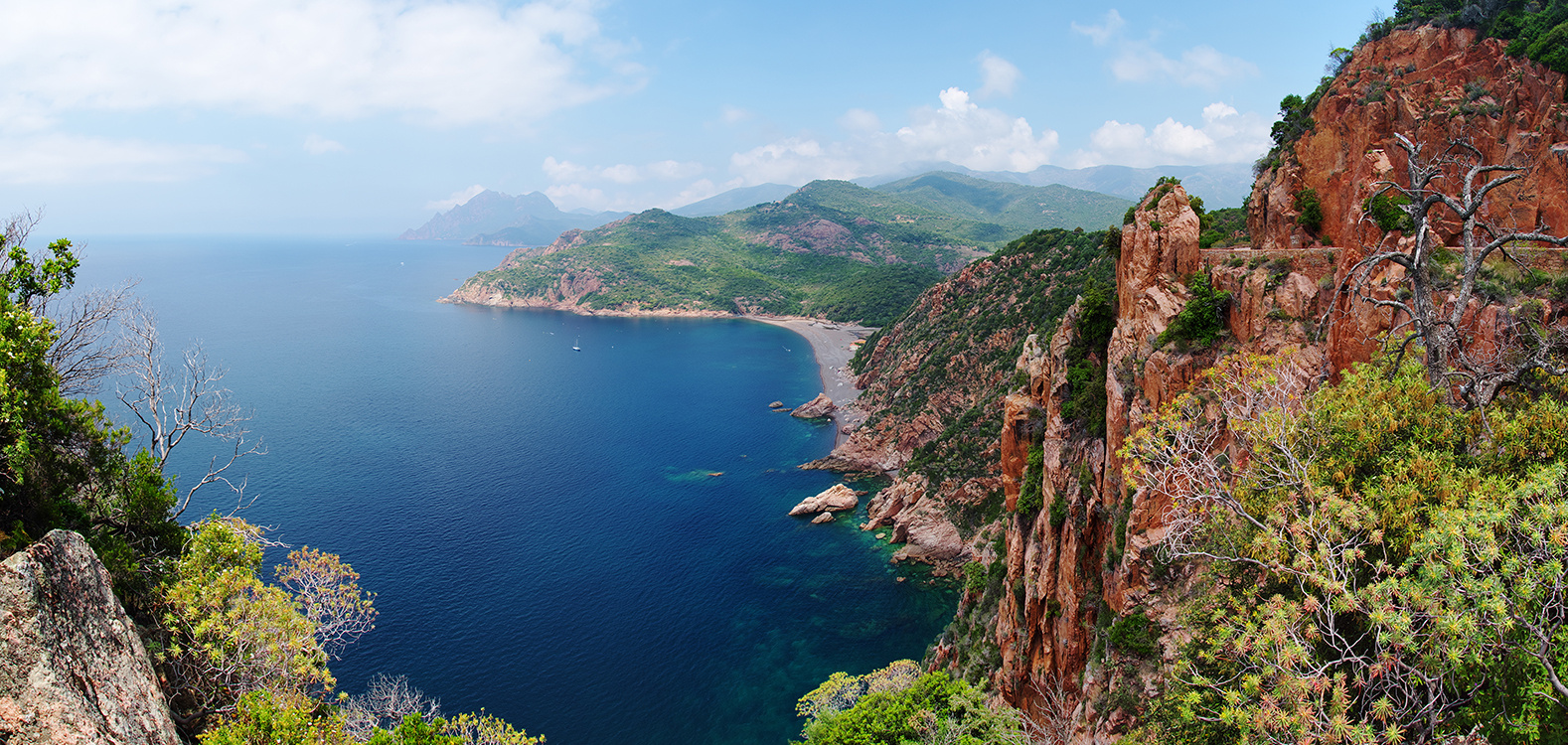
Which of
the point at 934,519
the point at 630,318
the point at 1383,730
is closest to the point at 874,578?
the point at 934,519

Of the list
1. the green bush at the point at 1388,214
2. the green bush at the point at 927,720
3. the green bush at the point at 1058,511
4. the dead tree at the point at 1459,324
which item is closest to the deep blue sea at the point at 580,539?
the green bush at the point at 927,720

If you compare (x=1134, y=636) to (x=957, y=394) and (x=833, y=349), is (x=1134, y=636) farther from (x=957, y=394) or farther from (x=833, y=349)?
(x=833, y=349)

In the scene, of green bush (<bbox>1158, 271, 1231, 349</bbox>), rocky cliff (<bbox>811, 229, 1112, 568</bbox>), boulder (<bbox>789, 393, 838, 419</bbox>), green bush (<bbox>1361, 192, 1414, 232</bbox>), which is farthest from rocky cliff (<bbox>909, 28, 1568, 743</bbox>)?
boulder (<bbox>789, 393, 838, 419</bbox>)

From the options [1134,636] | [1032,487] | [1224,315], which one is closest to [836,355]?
[1032,487]

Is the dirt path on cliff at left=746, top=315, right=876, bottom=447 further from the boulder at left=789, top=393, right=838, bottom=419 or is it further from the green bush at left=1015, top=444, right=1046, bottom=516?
the green bush at left=1015, top=444, right=1046, bottom=516

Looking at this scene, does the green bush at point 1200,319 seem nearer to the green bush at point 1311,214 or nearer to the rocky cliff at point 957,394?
the green bush at point 1311,214

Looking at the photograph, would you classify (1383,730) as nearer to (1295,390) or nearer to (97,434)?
(1295,390)
